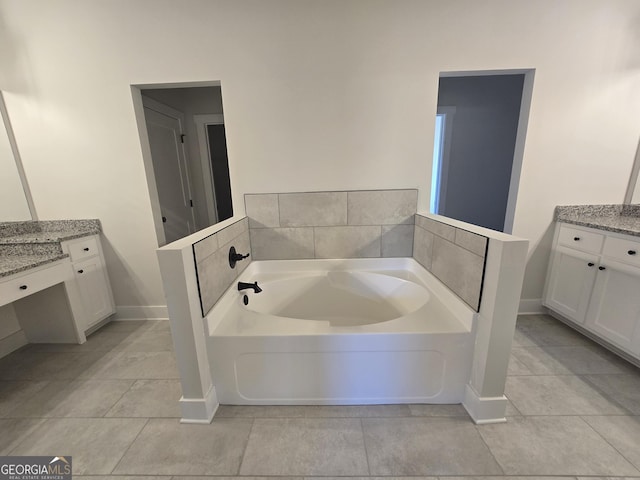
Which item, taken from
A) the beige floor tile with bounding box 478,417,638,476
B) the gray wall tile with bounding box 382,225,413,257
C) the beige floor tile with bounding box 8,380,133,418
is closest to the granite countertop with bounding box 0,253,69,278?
the beige floor tile with bounding box 8,380,133,418

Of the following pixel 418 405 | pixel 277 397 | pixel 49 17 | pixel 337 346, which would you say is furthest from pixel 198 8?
pixel 418 405

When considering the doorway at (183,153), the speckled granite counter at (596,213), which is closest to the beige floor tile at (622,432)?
the speckled granite counter at (596,213)

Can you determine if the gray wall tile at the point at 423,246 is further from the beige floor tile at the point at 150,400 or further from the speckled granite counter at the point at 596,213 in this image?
the beige floor tile at the point at 150,400

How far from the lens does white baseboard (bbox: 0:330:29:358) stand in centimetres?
178

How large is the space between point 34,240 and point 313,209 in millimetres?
2044

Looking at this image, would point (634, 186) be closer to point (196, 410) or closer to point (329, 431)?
point (329, 431)

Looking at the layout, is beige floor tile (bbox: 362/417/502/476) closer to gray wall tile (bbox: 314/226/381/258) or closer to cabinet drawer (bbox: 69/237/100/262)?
gray wall tile (bbox: 314/226/381/258)

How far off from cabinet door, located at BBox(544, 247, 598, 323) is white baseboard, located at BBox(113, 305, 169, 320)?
3389 millimetres

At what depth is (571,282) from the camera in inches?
73.4

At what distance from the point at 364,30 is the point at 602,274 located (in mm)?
2371

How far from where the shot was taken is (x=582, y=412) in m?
1.24

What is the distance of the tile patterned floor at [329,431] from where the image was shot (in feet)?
3.33

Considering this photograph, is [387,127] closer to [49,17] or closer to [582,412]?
[582,412]

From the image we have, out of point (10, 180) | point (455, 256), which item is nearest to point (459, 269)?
point (455, 256)
